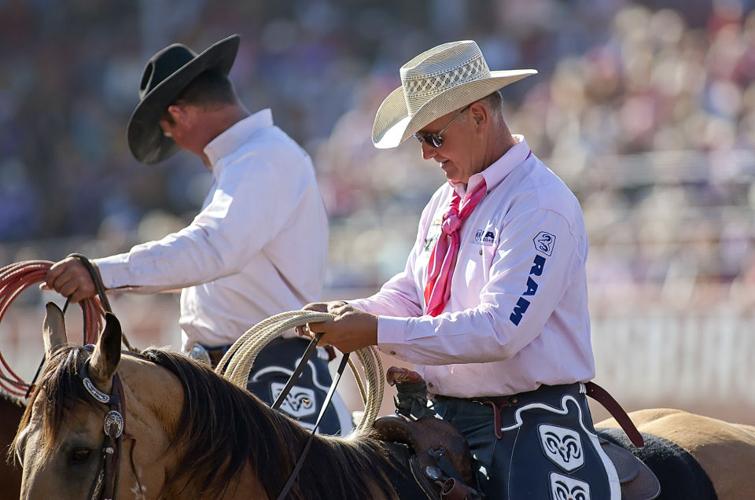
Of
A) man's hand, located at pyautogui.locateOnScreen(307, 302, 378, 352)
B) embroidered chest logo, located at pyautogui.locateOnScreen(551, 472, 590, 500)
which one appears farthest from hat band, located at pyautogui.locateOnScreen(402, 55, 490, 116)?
embroidered chest logo, located at pyautogui.locateOnScreen(551, 472, 590, 500)

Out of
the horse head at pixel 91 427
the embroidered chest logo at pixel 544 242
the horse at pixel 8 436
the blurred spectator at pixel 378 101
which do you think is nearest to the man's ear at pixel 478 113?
the embroidered chest logo at pixel 544 242

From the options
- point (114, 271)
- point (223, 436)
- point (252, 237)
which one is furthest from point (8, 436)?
point (223, 436)

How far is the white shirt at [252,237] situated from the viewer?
543cm

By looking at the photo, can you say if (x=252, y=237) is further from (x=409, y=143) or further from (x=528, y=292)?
(x=409, y=143)

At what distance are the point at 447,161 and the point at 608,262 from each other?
8.65 m

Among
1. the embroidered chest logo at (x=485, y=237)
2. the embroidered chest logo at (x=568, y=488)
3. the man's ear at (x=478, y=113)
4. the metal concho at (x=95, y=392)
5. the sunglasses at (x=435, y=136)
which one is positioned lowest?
the embroidered chest logo at (x=568, y=488)

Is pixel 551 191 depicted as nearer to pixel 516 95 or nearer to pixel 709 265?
pixel 709 265

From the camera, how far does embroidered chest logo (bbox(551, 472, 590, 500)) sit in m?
4.36

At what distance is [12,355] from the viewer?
14.8m

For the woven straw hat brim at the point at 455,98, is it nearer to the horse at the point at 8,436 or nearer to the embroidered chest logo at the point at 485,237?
the embroidered chest logo at the point at 485,237

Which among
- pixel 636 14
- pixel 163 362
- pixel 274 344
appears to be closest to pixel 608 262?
pixel 636 14

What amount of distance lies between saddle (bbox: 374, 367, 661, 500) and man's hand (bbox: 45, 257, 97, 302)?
51.0 inches

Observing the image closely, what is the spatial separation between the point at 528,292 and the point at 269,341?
2.65 ft

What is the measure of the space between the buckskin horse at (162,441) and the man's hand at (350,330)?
289mm
